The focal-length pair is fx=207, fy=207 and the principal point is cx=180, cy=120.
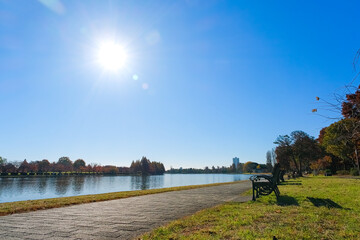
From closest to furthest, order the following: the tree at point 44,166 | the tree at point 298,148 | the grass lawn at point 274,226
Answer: the grass lawn at point 274,226 → the tree at point 298,148 → the tree at point 44,166

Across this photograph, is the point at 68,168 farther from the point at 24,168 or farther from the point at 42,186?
the point at 42,186

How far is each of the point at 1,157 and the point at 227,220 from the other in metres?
133

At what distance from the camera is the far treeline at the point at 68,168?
8962 centimetres

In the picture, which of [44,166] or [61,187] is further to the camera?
[44,166]

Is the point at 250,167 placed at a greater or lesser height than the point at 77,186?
lesser

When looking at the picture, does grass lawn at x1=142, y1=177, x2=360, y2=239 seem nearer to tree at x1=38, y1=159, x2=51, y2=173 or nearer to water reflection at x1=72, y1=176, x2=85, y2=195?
water reflection at x1=72, y1=176, x2=85, y2=195

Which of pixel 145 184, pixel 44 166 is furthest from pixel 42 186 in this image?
pixel 44 166

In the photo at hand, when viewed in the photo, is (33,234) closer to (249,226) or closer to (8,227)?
(8,227)

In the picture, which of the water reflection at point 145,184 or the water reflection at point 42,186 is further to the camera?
the water reflection at point 145,184

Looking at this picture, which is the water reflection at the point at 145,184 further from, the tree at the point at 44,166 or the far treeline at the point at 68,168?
the tree at the point at 44,166

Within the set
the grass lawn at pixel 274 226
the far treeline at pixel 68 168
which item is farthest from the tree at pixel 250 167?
the grass lawn at pixel 274 226

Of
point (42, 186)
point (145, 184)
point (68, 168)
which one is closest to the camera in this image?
point (42, 186)

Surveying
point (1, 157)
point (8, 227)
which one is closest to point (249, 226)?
point (8, 227)

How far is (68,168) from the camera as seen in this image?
12206 centimetres
